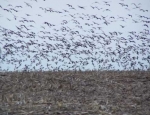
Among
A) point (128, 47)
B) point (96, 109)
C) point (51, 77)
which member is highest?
point (128, 47)

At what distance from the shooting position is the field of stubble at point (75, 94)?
13.1 ft

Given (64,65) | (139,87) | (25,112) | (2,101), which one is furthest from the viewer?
(64,65)

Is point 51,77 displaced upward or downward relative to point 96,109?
upward

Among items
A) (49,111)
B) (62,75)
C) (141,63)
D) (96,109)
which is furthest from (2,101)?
(141,63)

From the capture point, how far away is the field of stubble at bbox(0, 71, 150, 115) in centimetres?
398

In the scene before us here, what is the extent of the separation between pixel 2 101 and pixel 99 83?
2341 mm

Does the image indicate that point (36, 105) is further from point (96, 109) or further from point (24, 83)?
point (24, 83)

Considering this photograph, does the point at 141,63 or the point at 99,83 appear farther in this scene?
the point at 141,63

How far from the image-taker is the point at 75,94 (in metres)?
5.26

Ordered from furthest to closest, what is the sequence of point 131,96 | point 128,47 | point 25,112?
point 128,47 → point 131,96 → point 25,112

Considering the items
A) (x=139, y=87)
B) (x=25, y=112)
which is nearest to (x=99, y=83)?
(x=139, y=87)

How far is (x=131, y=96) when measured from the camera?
510 centimetres

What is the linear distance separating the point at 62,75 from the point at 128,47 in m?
3.32

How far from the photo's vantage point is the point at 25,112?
3.82m
